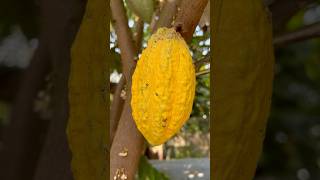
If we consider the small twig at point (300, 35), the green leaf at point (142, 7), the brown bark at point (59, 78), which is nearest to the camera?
the brown bark at point (59, 78)

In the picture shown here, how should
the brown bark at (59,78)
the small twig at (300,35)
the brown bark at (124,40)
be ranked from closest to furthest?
the brown bark at (59,78) → the small twig at (300,35) → the brown bark at (124,40)

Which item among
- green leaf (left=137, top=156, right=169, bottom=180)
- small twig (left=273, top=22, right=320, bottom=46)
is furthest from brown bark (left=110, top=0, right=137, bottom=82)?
green leaf (left=137, top=156, right=169, bottom=180)

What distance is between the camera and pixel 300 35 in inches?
20.5

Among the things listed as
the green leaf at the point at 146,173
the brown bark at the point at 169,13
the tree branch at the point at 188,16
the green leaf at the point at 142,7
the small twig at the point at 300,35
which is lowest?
the green leaf at the point at 146,173

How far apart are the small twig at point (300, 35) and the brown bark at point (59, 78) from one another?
200mm

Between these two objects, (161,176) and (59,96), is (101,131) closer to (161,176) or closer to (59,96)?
(59,96)

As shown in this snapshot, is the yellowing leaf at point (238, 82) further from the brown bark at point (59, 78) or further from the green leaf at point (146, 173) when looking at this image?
the green leaf at point (146, 173)

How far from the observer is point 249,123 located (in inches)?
17.9

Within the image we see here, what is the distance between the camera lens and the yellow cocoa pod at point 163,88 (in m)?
0.66

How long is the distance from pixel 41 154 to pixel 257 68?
0.19 m

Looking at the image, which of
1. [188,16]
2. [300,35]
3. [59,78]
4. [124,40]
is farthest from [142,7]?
[59,78]

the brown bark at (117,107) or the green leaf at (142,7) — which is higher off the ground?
the green leaf at (142,7)

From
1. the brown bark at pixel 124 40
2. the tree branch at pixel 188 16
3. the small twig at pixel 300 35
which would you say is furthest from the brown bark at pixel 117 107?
the small twig at pixel 300 35

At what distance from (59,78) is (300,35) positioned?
249 mm
